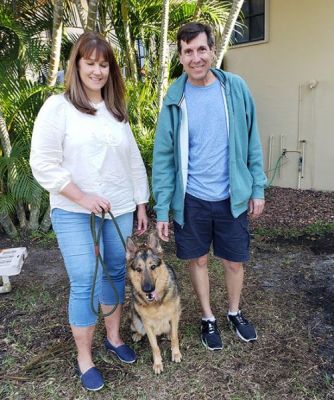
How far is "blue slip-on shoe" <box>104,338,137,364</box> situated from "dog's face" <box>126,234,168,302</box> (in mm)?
484

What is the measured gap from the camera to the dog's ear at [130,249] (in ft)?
8.41

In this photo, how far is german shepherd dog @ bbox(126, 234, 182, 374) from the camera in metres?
2.63

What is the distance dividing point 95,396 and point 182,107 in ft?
6.47

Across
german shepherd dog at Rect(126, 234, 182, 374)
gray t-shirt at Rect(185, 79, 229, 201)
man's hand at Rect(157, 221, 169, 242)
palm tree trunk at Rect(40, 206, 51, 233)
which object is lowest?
palm tree trunk at Rect(40, 206, 51, 233)

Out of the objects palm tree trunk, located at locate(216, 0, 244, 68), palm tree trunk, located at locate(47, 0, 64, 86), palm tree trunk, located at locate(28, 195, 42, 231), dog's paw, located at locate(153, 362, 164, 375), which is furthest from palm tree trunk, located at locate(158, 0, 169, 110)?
dog's paw, located at locate(153, 362, 164, 375)

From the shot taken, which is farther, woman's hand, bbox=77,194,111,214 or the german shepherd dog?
the german shepherd dog

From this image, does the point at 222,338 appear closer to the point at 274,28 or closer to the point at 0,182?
the point at 0,182

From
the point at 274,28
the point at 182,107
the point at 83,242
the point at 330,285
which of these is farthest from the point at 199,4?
the point at 83,242

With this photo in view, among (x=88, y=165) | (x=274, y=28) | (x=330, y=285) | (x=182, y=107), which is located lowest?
(x=330, y=285)

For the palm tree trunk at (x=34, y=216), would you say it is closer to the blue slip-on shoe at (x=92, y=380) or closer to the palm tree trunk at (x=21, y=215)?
the palm tree trunk at (x=21, y=215)

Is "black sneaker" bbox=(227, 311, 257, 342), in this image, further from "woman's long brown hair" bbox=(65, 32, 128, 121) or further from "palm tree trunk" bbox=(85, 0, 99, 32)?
"palm tree trunk" bbox=(85, 0, 99, 32)

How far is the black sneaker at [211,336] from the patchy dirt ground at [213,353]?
0.16 ft

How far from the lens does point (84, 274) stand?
7.65 ft

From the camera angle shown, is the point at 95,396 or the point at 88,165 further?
the point at 95,396
